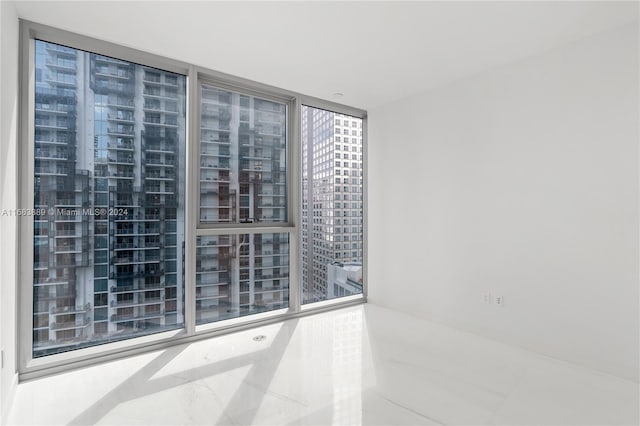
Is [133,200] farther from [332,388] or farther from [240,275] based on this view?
[332,388]

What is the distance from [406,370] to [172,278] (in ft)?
6.66

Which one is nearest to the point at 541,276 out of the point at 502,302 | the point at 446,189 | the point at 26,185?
the point at 502,302

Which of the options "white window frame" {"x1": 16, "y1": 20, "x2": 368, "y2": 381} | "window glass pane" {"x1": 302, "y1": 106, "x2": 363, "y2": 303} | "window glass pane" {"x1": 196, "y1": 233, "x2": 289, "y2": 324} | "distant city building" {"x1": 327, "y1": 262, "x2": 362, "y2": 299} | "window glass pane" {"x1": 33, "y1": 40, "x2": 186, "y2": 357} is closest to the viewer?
"white window frame" {"x1": 16, "y1": 20, "x2": 368, "y2": 381}

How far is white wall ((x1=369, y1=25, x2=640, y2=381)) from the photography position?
2352mm

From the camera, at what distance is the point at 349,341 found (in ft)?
9.77

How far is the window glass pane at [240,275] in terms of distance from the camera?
10.3 ft

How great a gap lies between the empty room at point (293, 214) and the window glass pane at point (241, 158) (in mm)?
20

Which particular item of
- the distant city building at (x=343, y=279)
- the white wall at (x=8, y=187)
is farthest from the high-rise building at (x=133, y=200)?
the distant city building at (x=343, y=279)

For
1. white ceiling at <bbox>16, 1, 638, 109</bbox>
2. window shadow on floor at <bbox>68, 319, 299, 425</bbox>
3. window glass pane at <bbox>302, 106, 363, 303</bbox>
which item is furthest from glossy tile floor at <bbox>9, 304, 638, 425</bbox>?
white ceiling at <bbox>16, 1, 638, 109</bbox>

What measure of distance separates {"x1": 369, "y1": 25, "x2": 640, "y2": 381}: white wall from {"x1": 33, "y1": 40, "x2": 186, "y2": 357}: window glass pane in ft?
7.80

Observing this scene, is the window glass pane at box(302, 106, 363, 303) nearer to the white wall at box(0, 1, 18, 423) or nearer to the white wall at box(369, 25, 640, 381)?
the white wall at box(369, 25, 640, 381)

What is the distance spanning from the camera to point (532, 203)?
277 centimetres

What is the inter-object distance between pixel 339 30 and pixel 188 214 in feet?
6.19

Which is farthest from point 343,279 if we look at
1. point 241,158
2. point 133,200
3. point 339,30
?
point 339,30
